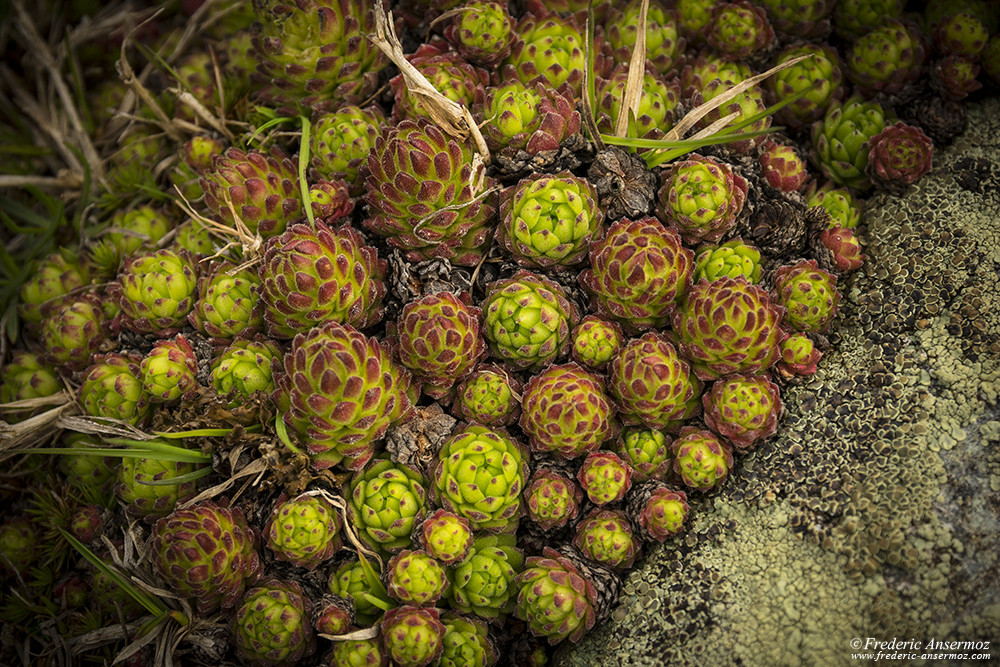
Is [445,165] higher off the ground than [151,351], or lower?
higher

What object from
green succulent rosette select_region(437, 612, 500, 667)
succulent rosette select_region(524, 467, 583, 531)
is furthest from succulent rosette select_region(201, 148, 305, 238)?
green succulent rosette select_region(437, 612, 500, 667)

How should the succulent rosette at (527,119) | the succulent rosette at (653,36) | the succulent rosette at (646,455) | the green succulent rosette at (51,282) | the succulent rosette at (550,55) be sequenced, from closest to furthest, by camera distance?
the succulent rosette at (646,455)
the succulent rosette at (527,119)
the succulent rosette at (550,55)
the succulent rosette at (653,36)
the green succulent rosette at (51,282)

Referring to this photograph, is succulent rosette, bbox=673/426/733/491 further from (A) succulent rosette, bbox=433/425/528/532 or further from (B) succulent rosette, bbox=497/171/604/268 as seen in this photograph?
(B) succulent rosette, bbox=497/171/604/268

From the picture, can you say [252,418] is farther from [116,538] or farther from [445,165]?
[445,165]

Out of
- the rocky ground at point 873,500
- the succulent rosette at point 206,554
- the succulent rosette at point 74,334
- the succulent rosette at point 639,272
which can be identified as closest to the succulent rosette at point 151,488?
the succulent rosette at point 206,554

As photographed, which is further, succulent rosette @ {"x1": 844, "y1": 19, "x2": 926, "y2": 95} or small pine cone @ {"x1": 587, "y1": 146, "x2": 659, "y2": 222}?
succulent rosette @ {"x1": 844, "y1": 19, "x2": 926, "y2": 95}

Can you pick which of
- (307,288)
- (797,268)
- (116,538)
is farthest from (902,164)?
(116,538)

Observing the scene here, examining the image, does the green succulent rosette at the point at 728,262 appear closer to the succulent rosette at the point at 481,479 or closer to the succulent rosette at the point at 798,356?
Answer: the succulent rosette at the point at 798,356
